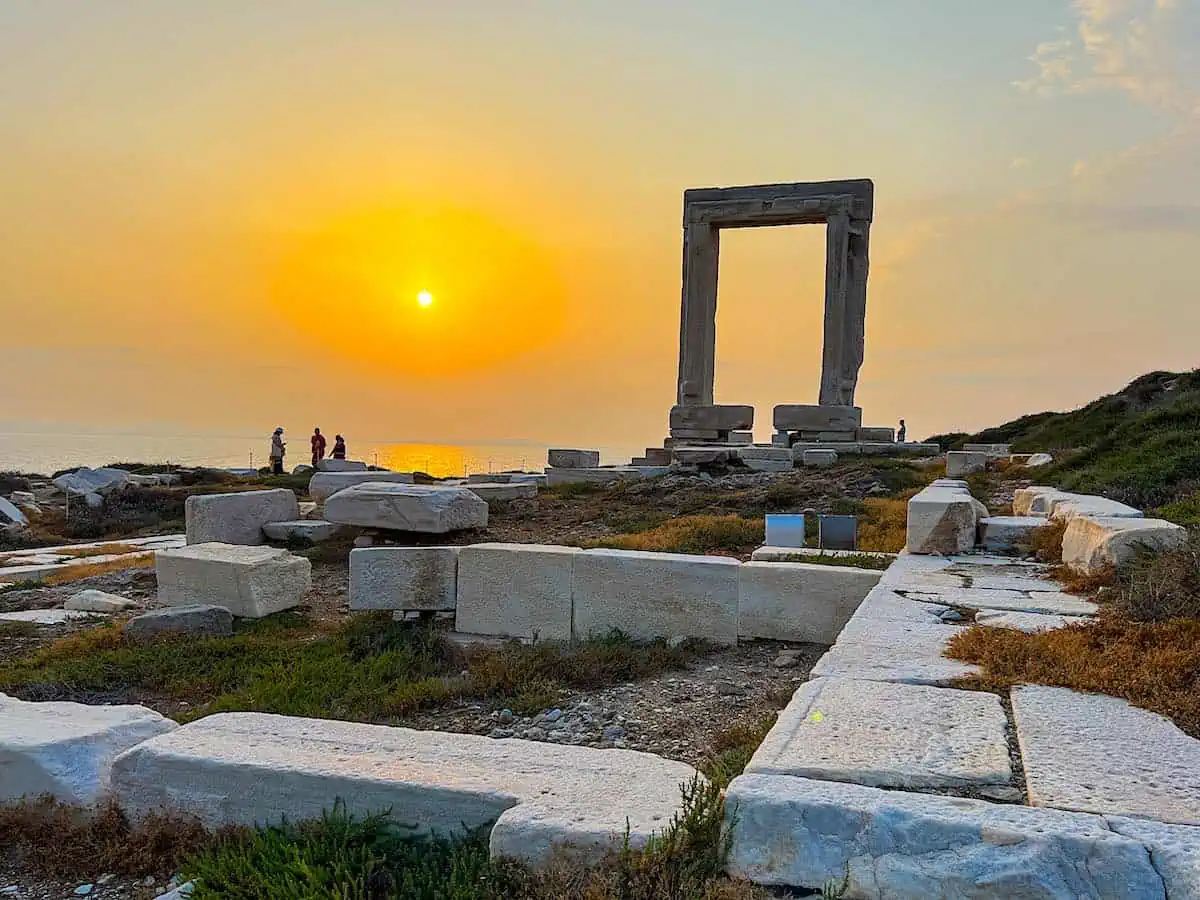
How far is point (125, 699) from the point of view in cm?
572

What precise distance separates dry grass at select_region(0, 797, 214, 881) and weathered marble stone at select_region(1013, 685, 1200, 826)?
9.28 ft

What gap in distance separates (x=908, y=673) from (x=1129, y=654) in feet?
2.95

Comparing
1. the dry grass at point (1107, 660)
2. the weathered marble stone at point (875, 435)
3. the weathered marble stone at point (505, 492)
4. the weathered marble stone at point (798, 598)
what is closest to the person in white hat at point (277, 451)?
the weathered marble stone at point (505, 492)

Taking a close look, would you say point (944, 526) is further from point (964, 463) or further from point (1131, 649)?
point (964, 463)

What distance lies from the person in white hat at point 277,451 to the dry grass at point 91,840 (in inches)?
914

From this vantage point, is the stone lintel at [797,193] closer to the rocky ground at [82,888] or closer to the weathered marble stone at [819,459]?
the weathered marble stone at [819,459]

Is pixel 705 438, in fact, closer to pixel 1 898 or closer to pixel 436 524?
pixel 436 524

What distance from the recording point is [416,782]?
2.93m

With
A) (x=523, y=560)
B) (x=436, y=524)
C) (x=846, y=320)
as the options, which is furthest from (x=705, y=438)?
(x=523, y=560)

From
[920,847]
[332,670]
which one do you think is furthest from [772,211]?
[920,847]

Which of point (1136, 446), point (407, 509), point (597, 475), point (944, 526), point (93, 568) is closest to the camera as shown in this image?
point (944, 526)

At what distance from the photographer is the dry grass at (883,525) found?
8.57 metres

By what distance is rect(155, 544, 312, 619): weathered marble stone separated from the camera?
25.5 ft

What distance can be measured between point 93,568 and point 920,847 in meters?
11.3
